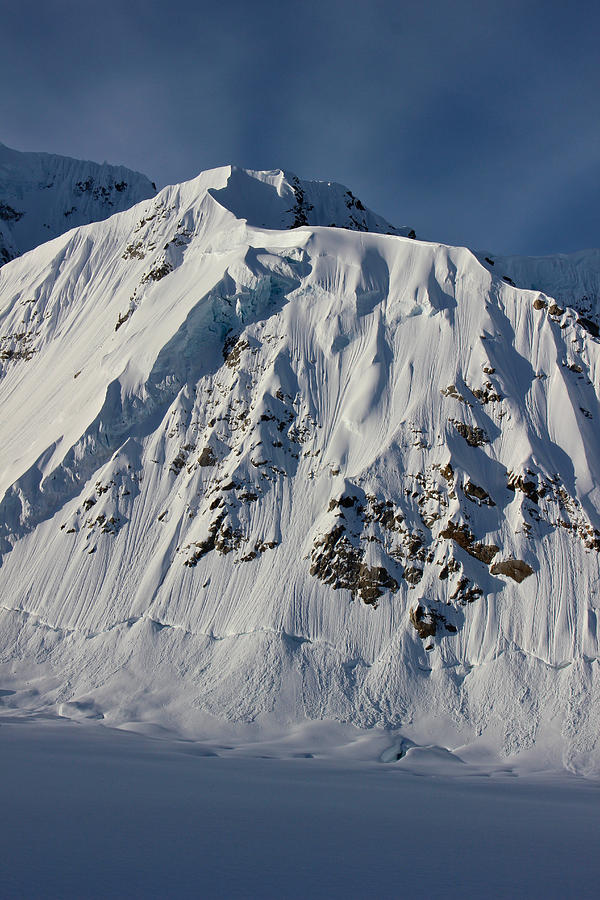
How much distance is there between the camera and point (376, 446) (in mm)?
41000

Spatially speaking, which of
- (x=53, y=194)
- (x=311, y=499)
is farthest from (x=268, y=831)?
(x=53, y=194)

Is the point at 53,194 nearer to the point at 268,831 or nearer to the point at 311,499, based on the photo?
the point at 311,499

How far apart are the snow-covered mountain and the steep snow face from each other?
5229 centimetres

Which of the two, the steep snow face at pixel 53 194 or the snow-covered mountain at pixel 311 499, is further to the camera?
the steep snow face at pixel 53 194

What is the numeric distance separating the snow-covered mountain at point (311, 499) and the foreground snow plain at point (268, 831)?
9914mm

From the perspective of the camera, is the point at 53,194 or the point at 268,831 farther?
the point at 53,194

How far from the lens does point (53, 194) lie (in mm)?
107625

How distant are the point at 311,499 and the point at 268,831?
27.6 meters

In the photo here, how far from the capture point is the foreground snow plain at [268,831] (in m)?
9.71

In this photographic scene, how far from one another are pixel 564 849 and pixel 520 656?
68.5ft

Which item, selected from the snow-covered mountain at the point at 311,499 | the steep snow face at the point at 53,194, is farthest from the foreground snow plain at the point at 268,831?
the steep snow face at the point at 53,194

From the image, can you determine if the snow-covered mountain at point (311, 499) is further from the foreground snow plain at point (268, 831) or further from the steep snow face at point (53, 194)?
the steep snow face at point (53, 194)

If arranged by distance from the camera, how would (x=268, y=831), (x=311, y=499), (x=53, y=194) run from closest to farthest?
(x=268, y=831), (x=311, y=499), (x=53, y=194)

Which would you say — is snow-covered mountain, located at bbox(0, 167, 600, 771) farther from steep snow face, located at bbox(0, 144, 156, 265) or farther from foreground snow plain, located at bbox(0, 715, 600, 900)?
steep snow face, located at bbox(0, 144, 156, 265)
